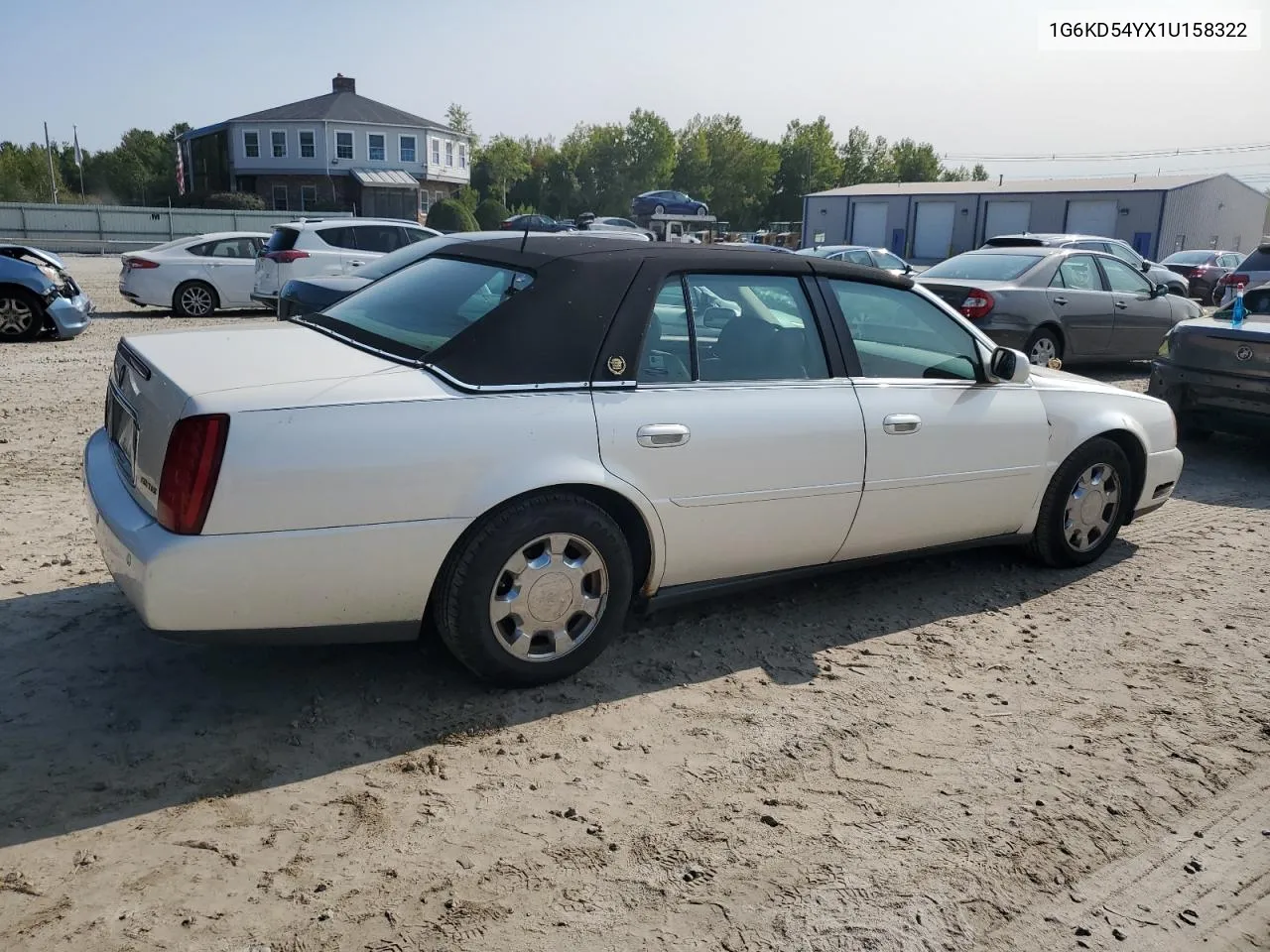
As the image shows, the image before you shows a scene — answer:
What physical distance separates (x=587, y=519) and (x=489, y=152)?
88639 mm

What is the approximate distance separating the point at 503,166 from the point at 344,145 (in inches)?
921

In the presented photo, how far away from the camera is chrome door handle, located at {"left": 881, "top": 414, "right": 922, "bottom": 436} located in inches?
182

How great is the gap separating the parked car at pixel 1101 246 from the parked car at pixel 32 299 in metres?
13.4

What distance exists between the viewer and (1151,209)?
49188mm

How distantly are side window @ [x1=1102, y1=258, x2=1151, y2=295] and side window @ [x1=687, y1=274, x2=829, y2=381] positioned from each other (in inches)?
371

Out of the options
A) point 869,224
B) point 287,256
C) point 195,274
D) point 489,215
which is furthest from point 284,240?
point 869,224

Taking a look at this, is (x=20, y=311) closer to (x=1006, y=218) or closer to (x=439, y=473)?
(x=439, y=473)

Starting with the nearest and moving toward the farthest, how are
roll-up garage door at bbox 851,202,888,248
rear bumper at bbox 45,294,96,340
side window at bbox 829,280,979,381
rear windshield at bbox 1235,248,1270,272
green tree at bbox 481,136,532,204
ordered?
side window at bbox 829,280,979,381 → rear bumper at bbox 45,294,96,340 → rear windshield at bbox 1235,248,1270,272 → roll-up garage door at bbox 851,202,888,248 → green tree at bbox 481,136,532,204

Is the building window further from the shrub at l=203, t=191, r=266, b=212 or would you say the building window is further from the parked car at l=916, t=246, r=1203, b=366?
the parked car at l=916, t=246, r=1203, b=366

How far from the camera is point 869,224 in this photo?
61531 mm

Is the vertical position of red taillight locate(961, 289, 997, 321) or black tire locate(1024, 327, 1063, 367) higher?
red taillight locate(961, 289, 997, 321)

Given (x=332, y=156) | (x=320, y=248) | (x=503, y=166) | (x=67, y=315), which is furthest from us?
(x=503, y=166)

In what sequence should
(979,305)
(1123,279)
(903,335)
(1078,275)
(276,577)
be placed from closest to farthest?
(276,577) < (903,335) < (979,305) < (1078,275) < (1123,279)

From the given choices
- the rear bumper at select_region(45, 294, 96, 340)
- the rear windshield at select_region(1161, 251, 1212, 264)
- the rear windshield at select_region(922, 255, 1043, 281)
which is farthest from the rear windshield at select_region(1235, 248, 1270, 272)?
the rear bumper at select_region(45, 294, 96, 340)
